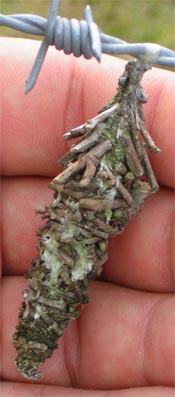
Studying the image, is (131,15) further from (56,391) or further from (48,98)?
(56,391)

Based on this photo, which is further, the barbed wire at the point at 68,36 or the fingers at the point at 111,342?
the fingers at the point at 111,342

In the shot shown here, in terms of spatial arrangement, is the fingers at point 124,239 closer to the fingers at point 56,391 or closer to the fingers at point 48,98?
the fingers at point 48,98

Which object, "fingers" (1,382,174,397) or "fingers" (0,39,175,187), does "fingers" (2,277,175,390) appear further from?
"fingers" (0,39,175,187)

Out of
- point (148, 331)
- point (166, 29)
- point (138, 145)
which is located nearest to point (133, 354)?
point (148, 331)

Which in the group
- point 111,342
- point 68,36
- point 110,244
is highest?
point 68,36

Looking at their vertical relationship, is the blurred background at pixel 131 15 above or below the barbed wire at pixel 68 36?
above

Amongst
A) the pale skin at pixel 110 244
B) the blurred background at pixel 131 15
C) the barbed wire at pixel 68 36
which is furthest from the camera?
the blurred background at pixel 131 15

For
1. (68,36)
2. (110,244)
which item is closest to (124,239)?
(110,244)

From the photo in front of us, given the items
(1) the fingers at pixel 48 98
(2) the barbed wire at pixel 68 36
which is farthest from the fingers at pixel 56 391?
(2) the barbed wire at pixel 68 36

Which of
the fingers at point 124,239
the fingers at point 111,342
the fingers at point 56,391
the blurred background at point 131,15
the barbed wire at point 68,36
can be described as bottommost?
the fingers at point 56,391
